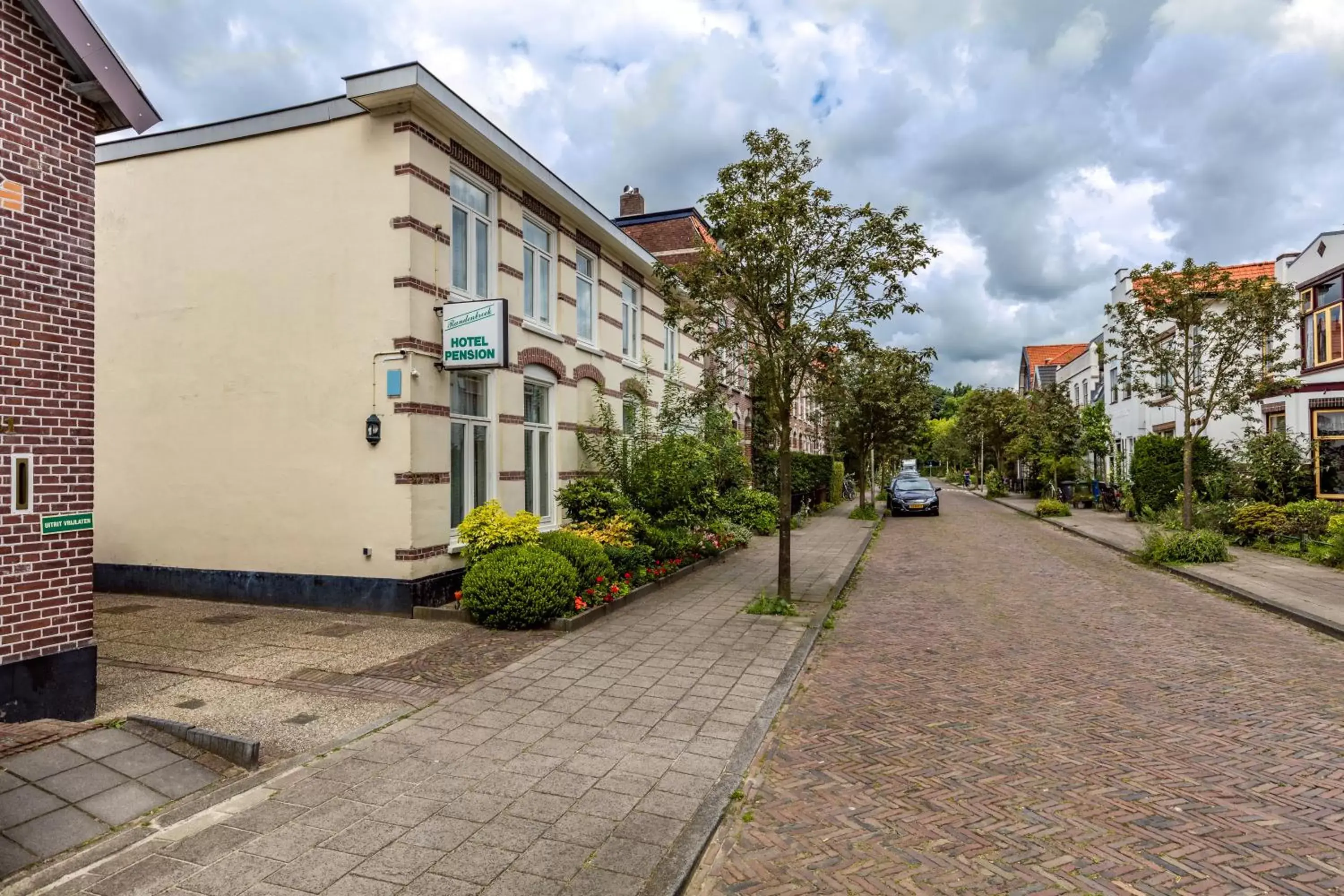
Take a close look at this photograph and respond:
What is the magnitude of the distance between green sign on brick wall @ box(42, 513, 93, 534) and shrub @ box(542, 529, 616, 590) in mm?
4902

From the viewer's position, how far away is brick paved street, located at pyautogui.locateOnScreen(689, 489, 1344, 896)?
3654 mm

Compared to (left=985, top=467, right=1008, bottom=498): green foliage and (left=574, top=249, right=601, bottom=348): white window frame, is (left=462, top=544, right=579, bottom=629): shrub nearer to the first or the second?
(left=574, top=249, right=601, bottom=348): white window frame

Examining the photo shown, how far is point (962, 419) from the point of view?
5366 cm

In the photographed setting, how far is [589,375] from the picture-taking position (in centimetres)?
1423

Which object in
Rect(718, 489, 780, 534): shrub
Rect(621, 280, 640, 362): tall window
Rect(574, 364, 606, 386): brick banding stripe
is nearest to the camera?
Rect(574, 364, 606, 386): brick banding stripe

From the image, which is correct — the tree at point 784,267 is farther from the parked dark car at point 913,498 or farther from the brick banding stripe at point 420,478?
the parked dark car at point 913,498

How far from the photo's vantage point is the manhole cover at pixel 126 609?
9.18 metres

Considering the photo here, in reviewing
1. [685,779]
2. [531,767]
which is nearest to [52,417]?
[531,767]

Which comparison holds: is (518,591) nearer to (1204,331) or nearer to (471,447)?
(471,447)

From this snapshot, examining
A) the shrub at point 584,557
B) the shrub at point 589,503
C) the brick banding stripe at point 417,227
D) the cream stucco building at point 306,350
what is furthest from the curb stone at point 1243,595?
the brick banding stripe at point 417,227

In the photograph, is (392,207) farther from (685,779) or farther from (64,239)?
(685,779)

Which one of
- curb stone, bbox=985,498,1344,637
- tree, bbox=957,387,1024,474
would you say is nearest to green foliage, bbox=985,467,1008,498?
tree, bbox=957,387,1024,474

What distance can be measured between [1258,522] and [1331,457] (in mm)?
4068

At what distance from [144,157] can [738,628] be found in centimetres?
1045
